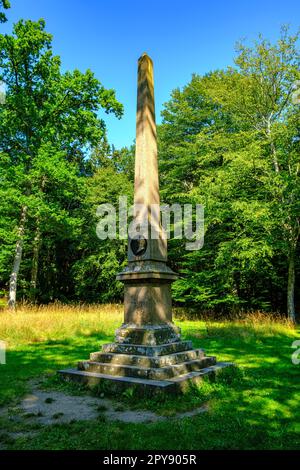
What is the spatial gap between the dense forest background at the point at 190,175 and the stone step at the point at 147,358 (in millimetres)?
8477

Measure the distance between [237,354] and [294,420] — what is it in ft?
13.8

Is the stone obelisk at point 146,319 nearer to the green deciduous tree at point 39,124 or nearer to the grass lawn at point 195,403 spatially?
the grass lawn at point 195,403

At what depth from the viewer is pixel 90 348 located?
9.01m

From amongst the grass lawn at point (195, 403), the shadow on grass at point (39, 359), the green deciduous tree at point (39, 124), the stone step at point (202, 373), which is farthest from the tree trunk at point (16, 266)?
the stone step at point (202, 373)

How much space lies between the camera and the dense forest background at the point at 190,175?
14773mm

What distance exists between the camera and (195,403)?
453 cm

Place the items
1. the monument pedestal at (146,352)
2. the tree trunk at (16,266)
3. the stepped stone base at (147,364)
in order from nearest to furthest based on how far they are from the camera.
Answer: the stepped stone base at (147,364) → the monument pedestal at (146,352) → the tree trunk at (16,266)

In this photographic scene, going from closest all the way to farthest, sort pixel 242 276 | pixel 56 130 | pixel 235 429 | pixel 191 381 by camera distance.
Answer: pixel 235 429
pixel 191 381
pixel 242 276
pixel 56 130

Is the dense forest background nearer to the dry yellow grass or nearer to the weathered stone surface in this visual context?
the dry yellow grass

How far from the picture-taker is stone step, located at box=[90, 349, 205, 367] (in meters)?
5.34

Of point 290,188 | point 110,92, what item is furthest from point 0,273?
point 290,188

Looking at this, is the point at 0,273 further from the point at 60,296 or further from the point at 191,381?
the point at 191,381

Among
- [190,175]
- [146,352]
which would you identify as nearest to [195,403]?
[146,352]

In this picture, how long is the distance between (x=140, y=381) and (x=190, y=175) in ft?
65.1
